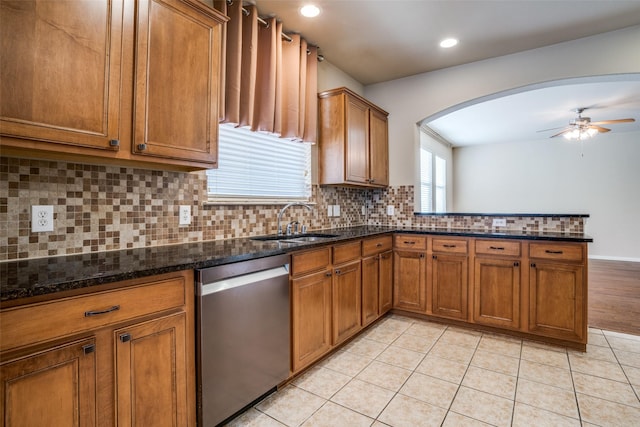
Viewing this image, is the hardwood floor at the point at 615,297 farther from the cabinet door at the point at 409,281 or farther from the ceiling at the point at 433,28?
the ceiling at the point at 433,28

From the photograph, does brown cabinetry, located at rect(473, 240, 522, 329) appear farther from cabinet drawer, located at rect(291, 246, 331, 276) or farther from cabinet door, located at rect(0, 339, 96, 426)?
cabinet door, located at rect(0, 339, 96, 426)

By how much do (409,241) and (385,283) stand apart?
1.63 feet

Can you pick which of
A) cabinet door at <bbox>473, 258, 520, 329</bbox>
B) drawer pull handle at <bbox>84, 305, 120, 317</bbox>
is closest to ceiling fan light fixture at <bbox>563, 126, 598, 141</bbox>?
cabinet door at <bbox>473, 258, 520, 329</bbox>

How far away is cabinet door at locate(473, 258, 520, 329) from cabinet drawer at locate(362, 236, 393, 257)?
0.83 m

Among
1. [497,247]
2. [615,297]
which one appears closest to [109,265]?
[497,247]

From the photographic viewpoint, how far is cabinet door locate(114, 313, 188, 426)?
48.0 inches

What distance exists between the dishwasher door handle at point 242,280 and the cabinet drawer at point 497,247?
6.35 ft

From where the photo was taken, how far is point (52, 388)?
1050mm

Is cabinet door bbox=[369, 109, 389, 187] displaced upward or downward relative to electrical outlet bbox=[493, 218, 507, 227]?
upward

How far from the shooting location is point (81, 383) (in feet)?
3.65

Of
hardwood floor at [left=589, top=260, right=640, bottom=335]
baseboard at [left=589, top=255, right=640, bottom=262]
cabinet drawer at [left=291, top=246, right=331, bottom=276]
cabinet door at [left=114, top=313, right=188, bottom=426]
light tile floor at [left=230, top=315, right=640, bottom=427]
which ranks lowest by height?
light tile floor at [left=230, top=315, right=640, bottom=427]

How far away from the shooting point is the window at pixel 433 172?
6.10 m

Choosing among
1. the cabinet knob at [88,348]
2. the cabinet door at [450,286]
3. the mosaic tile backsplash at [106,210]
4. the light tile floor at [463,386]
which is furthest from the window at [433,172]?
the cabinet knob at [88,348]

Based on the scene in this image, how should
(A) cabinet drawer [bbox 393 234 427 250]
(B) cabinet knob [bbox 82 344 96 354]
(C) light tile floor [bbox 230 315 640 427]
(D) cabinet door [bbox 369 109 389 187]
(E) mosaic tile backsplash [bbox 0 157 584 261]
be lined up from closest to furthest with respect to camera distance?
(B) cabinet knob [bbox 82 344 96 354]
(E) mosaic tile backsplash [bbox 0 157 584 261]
(C) light tile floor [bbox 230 315 640 427]
(A) cabinet drawer [bbox 393 234 427 250]
(D) cabinet door [bbox 369 109 389 187]
